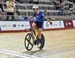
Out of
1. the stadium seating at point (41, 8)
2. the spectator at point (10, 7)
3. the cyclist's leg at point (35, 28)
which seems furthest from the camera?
the stadium seating at point (41, 8)

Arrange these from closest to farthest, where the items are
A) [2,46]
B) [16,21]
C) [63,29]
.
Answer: [2,46], [16,21], [63,29]

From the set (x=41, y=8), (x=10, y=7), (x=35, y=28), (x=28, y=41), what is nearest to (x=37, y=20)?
(x=35, y=28)

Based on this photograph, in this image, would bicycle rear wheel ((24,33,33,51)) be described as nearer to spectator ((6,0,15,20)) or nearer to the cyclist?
the cyclist

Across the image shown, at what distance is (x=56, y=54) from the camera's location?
474 inches

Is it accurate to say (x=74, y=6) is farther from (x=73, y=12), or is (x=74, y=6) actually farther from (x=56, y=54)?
(x=56, y=54)

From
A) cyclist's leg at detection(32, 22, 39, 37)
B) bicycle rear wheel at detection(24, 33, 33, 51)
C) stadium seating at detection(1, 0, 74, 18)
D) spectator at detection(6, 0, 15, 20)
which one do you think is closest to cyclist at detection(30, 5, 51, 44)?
cyclist's leg at detection(32, 22, 39, 37)

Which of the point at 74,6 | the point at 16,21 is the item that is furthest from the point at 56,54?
the point at 74,6

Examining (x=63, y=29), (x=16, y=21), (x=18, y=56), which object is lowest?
(x=63, y=29)

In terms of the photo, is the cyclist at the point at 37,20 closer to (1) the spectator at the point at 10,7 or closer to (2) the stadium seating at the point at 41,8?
(1) the spectator at the point at 10,7

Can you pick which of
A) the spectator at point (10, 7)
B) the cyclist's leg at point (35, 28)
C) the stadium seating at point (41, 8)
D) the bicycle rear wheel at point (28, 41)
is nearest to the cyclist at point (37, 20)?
the cyclist's leg at point (35, 28)

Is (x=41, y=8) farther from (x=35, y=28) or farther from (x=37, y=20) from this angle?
(x=35, y=28)

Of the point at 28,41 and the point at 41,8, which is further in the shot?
the point at 41,8

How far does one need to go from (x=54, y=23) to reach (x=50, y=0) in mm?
3439

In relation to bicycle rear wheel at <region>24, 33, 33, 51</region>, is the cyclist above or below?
above
